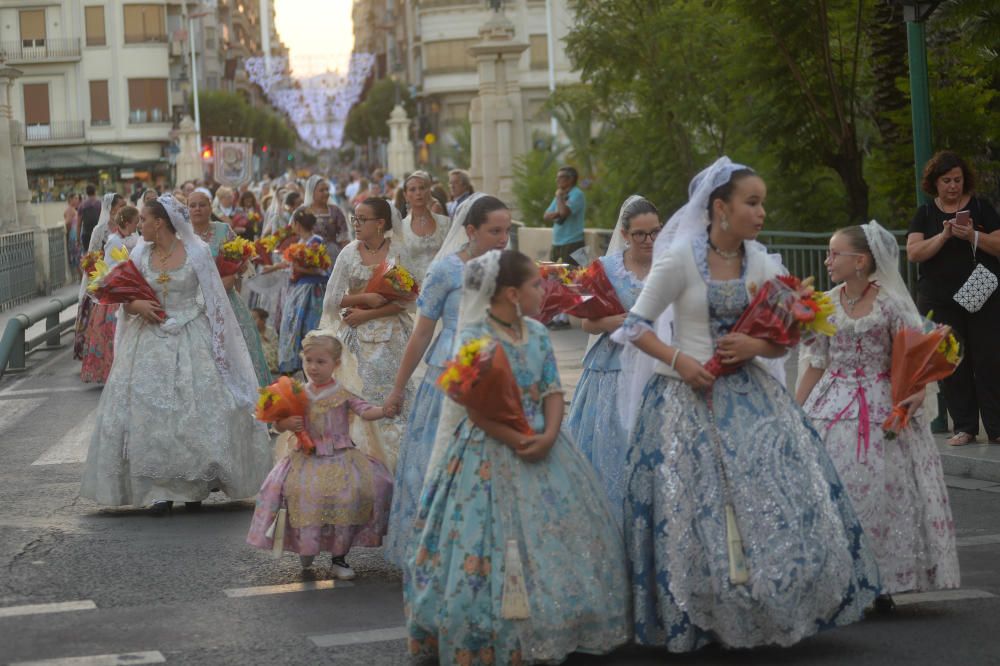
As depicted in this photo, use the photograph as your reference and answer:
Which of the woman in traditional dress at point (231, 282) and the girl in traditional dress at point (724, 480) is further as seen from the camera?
the woman in traditional dress at point (231, 282)

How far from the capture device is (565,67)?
302ft

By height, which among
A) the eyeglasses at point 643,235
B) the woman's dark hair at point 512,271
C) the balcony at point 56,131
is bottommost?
the woman's dark hair at point 512,271

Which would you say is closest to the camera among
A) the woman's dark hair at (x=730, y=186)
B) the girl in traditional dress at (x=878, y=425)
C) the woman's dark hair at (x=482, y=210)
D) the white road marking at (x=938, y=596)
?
the woman's dark hair at (x=730, y=186)

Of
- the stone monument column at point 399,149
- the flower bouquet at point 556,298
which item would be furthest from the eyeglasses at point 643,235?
the stone monument column at point 399,149

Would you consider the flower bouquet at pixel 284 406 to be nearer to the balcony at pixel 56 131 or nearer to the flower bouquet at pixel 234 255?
the flower bouquet at pixel 234 255

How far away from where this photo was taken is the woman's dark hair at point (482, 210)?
7812mm

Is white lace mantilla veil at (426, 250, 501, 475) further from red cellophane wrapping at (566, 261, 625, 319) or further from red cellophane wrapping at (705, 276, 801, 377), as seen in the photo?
red cellophane wrapping at (566, 261, 625, 319)

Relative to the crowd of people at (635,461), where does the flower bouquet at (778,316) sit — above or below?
above

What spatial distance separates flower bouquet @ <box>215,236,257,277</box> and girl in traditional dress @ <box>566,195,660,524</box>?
5.08 m

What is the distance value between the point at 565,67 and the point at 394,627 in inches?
3401

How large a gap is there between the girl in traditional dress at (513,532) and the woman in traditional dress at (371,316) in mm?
2887

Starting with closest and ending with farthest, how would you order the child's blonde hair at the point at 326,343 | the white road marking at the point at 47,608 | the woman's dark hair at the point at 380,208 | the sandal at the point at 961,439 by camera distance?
the white road marking at the point at 47,608
the child's blonde hair at the point at 326,343
the woman's dark hair at the point at 380,208
the sandal at the point at 961,439

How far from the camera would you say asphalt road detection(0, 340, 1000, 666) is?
6.60 m

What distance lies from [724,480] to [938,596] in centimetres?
173
